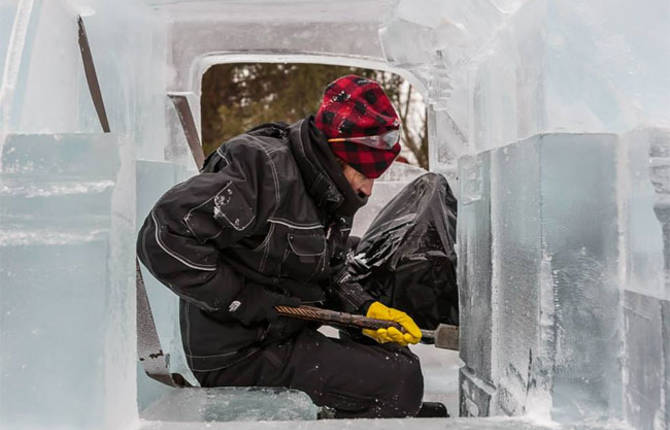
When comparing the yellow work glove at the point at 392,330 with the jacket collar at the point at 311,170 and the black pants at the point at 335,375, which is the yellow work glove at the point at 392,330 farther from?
the jacket collar at the point at 311,170

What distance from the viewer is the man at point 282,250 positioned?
2.05m

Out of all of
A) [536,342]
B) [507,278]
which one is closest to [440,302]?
[507,278]

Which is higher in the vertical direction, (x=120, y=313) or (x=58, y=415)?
(x=120, y=313)

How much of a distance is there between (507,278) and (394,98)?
6800 millimetres

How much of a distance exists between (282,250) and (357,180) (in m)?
0.35

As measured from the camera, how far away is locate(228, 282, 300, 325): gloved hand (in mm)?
2246

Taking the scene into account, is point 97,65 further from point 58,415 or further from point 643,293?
point 643,293

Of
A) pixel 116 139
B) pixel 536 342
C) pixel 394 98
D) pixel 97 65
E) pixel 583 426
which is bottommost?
pixel 583 426

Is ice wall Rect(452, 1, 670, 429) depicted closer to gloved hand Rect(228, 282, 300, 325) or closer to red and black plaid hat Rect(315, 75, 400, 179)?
red and black plaid hat Rect(315, 75, 400, 179)

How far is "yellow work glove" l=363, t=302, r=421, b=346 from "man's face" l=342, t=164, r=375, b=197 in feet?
1.71

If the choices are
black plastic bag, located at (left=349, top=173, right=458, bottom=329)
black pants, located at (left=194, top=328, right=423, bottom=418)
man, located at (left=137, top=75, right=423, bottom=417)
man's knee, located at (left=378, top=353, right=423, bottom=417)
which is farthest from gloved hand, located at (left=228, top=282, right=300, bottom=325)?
black plastic bag, located at (left=349, top=173, right=458, bottom=329)

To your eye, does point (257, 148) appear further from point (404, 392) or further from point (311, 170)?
point (404, 392)

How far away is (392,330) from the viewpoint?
8.09ft

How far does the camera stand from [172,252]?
79.9 inches
